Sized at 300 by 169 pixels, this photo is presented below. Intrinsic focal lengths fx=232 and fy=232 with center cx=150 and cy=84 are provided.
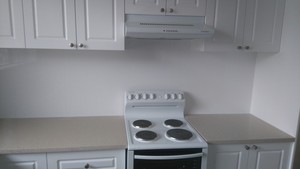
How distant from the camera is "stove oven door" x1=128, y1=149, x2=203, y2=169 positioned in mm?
1634

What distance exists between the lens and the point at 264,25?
1959 millimetres

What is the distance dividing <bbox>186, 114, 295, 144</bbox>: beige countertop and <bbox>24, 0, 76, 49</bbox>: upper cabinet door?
1264mm

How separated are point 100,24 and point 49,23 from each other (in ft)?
1.17

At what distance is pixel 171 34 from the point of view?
1671 mm

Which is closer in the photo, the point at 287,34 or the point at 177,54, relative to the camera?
the point at 287,34

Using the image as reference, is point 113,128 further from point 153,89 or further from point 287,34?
point 287,34

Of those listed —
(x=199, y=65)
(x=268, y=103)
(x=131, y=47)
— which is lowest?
(x=268, y=103)

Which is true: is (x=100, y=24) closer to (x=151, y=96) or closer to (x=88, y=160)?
(x=151, y=96)

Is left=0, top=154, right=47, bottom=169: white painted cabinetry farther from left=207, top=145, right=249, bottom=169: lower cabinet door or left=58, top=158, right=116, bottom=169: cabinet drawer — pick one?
left=207, top=145, right=249, bottom=169: lower cabinet door

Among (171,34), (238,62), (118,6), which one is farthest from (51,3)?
(238,62)

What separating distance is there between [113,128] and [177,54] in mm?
904

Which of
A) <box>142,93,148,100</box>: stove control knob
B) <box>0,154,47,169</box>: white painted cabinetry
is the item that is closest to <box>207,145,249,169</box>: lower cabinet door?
<box>142,93,148,100</box>: stove control knob

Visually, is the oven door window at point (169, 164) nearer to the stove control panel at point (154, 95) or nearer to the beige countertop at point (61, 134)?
the beige countertop at point (61, 134)

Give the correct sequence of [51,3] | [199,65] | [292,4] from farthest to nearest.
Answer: [199,65]
[292,4]
[51,3]
